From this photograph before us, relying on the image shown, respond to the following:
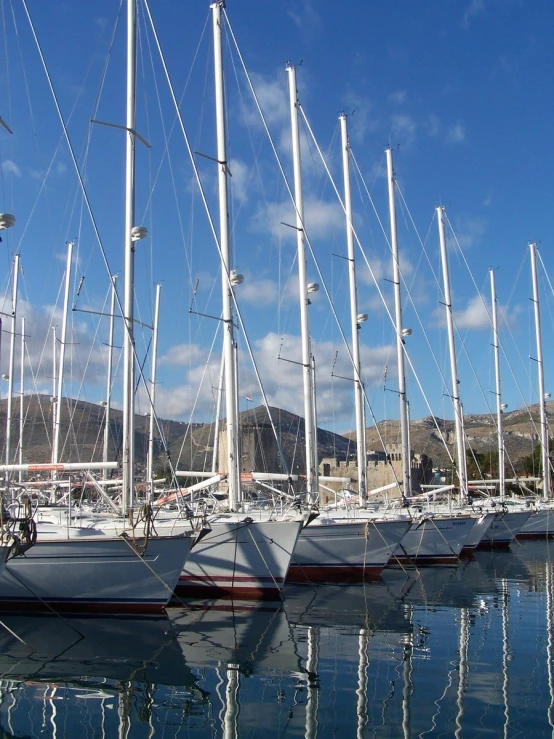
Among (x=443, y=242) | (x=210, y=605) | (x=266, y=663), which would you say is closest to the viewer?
(x=266, y=663)

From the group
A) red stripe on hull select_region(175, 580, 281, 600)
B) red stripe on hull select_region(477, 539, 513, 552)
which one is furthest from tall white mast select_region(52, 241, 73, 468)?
red stripe on hull select_region(477, 539, 513, 552)

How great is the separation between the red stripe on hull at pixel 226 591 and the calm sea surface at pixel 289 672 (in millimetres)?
754

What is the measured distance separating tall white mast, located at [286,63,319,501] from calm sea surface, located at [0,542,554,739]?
5994 millimetres

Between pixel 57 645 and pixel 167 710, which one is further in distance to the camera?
pixel 57 645

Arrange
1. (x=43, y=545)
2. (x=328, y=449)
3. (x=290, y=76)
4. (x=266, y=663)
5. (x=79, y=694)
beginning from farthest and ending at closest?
(x=328, y=449) < (x=290, y=76) < (x=43, y=545) < (x=266, y=663) < (x=79, y=694)

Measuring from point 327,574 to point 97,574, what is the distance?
10.1 m

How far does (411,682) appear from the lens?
39.2 feet

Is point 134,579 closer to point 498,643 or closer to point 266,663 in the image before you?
point 266,663

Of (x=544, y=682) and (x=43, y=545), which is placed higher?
(x=43, y=545)

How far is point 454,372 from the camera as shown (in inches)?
1529

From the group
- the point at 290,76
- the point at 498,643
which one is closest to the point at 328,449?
the point at 290,76

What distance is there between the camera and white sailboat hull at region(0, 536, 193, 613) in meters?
17.8

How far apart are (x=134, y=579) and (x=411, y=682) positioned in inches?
344

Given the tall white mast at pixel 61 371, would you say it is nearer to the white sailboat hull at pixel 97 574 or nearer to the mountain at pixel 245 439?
the white sailboat hull at pixel 97 574
